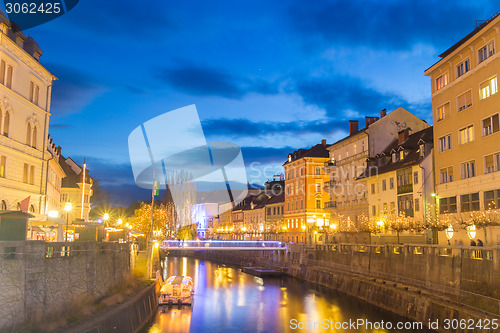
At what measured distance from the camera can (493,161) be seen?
3516 centimetres

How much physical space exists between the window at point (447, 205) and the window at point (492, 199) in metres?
4.42

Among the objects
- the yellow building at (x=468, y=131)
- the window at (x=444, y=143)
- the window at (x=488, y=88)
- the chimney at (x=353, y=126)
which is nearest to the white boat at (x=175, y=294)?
the yellow building at (x=468, y=131)

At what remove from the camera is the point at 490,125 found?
116ft

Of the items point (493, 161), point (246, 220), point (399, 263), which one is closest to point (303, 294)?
point (399, 263)

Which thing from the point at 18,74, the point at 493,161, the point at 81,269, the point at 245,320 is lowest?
the point at 245,320

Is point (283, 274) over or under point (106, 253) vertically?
under

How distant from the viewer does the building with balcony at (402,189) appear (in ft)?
149

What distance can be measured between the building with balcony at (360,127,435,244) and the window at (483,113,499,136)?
9.05m

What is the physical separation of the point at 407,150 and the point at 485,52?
54.6 ft

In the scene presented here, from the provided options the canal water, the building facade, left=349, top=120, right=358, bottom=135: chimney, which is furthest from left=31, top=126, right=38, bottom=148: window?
left=349, top=120, right=358, bottom=135: chimney

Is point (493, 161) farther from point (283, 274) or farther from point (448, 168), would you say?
point (283, 274)

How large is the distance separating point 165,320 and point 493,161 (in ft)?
86.7

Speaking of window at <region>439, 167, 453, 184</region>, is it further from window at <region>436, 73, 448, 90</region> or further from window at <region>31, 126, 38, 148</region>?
window at <region>31, 126, 38, 148</region>

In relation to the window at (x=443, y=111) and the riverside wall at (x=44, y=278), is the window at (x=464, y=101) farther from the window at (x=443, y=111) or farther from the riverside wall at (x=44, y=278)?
the riverside wall at (x=44, y=278)
